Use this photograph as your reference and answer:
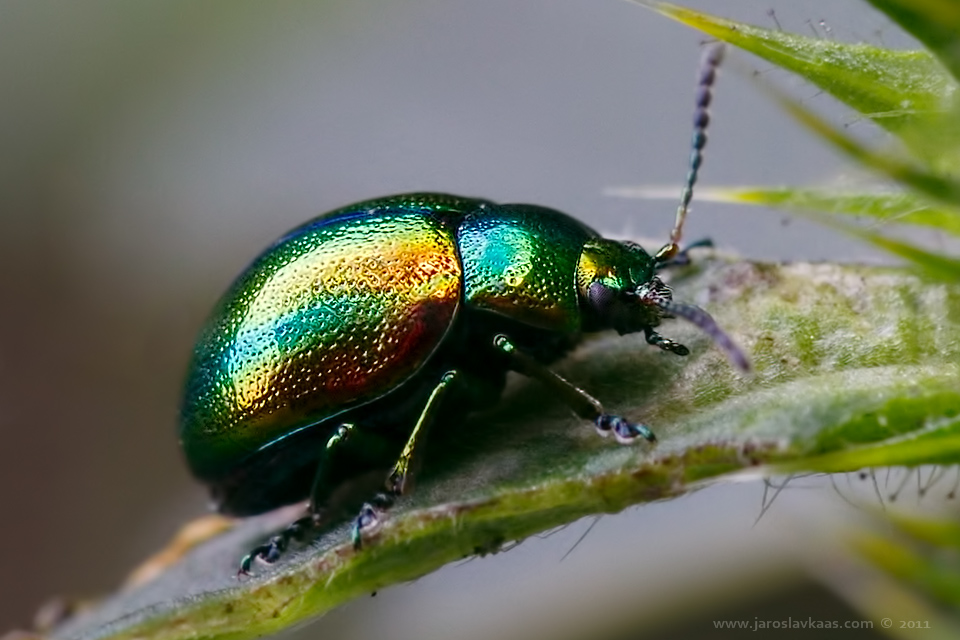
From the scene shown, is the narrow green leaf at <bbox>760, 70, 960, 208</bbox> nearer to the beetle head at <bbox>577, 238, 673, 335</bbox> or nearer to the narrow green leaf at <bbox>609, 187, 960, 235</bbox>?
the narrow green leaf at <bbox>609, 187, 960, 235</bbox>

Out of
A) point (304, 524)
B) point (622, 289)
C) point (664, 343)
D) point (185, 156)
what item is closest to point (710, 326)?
point (664, 343)

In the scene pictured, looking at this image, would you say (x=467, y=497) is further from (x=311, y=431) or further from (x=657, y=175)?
(x=657, y=175)

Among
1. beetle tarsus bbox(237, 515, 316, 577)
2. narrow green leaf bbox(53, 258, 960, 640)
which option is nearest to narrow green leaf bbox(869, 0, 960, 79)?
narrow green leaf bbox(53, 258, 960, 640)

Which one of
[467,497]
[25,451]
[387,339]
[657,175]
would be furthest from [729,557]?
[25,451]

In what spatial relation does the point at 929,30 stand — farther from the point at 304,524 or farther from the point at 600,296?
the point at 304,524

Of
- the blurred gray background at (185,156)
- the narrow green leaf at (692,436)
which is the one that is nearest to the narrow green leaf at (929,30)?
the narrow green leaf at (692,436)

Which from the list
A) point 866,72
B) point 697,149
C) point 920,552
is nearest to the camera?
point 866,72

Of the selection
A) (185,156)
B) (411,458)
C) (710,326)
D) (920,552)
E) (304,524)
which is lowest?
(920,552)

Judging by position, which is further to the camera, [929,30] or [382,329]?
[382,329]

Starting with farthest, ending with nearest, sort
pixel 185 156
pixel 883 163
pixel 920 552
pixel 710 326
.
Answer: pixel 185 156, pixel 920 552, pixel 710 326, pixel 883 163
